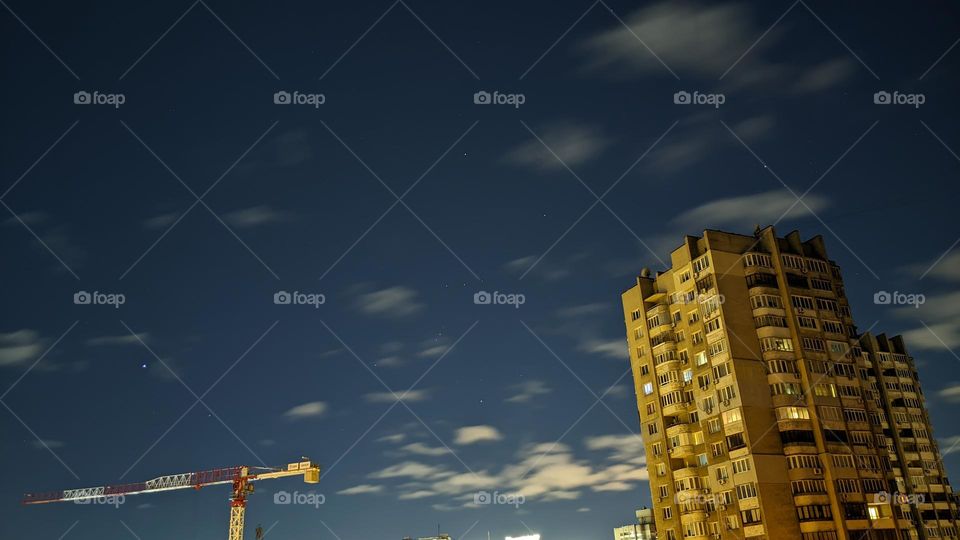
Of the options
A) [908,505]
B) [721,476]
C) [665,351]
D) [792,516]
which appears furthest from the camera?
[908,505]

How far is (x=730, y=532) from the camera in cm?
9138

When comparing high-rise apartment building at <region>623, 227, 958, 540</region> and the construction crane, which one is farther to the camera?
the construction crane

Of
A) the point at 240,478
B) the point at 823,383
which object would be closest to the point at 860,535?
the point at 823,383

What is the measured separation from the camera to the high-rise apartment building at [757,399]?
90688 mm

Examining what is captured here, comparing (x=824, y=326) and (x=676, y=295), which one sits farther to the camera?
(x=676, y=295)

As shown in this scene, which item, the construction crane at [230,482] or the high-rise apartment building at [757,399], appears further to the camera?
the construction crane at [230,482]

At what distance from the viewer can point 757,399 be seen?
3745 inches

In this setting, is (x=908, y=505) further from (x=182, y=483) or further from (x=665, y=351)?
(x=182, y=483)

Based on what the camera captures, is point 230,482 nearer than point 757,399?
No

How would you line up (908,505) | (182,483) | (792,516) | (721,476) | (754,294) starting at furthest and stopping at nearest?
1. (182,483)
2. (908,505)
3. (754,294)
4. (721,476)
5. (792,516)

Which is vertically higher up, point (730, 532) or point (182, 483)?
point (182, 483)

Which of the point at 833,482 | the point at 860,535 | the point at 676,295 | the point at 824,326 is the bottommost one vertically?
the point at 860,535

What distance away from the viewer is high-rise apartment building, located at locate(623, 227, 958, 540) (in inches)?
3570

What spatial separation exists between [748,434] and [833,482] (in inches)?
478
